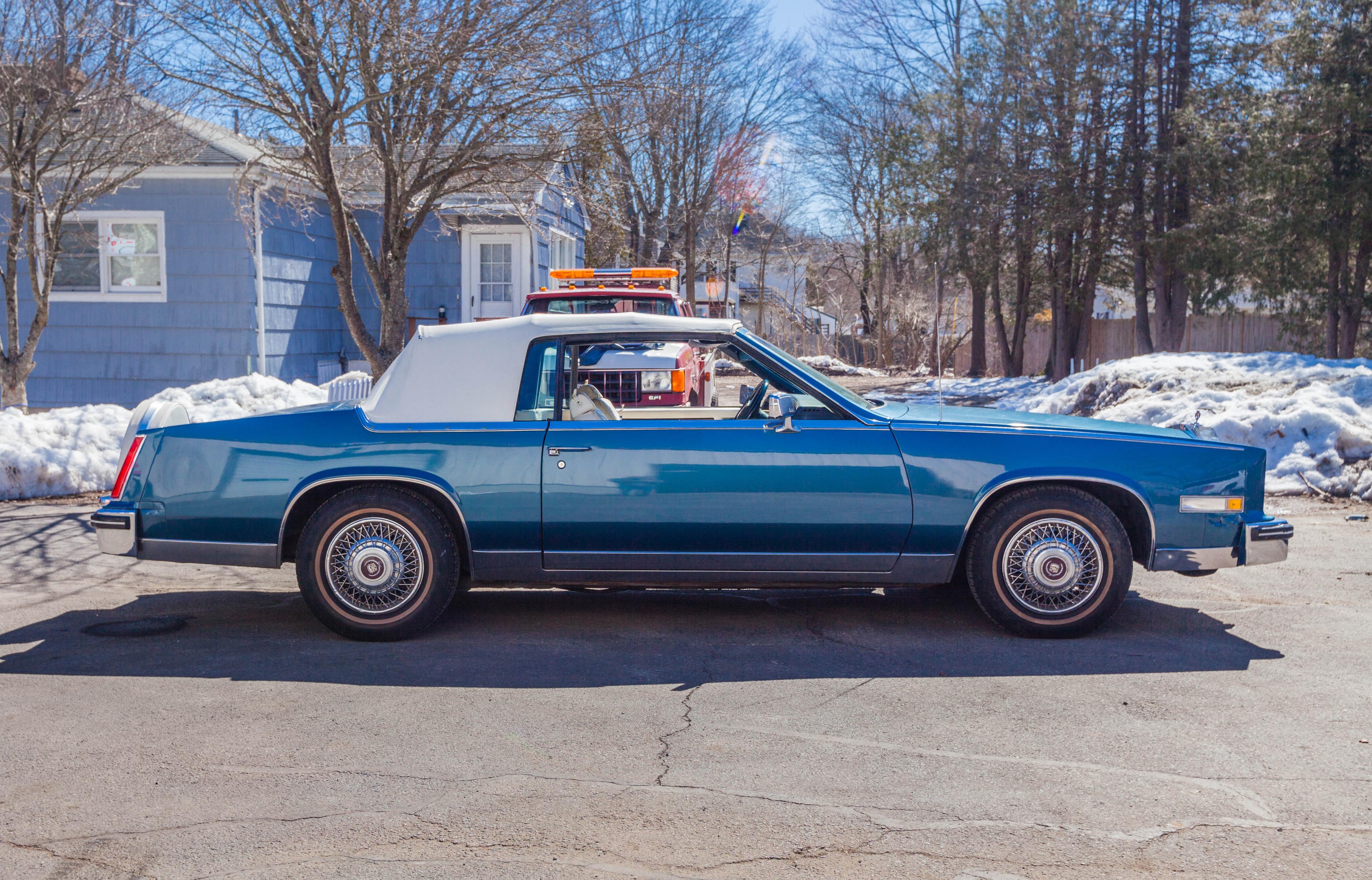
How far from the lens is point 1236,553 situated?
213 inches

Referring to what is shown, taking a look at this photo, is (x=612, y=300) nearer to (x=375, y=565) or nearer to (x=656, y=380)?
(x=656, y=380)

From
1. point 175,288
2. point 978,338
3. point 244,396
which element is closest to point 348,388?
point 244,396

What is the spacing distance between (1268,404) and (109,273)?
1488 centimetres

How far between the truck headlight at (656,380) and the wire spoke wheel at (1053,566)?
358 cm

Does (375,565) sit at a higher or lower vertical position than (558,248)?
lower

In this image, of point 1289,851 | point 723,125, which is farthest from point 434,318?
point 1289,851

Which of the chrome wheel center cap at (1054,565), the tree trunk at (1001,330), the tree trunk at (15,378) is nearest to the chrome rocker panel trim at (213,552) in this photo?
the chrome wheel center cap at (1054,565)

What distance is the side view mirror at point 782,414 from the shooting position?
536cm

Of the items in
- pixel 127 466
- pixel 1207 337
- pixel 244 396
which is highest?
pixel 1207 337

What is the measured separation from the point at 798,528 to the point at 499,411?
5.15ft

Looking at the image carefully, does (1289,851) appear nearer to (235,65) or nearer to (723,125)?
(235,65)

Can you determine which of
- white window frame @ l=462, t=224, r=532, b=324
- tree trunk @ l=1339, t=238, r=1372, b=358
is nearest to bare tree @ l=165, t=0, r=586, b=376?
white window frame @ l=462, t=224, r=532, b=324

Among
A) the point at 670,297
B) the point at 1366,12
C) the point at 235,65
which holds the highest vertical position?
the point at 1366,12

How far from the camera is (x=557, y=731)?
4246 millimetres
